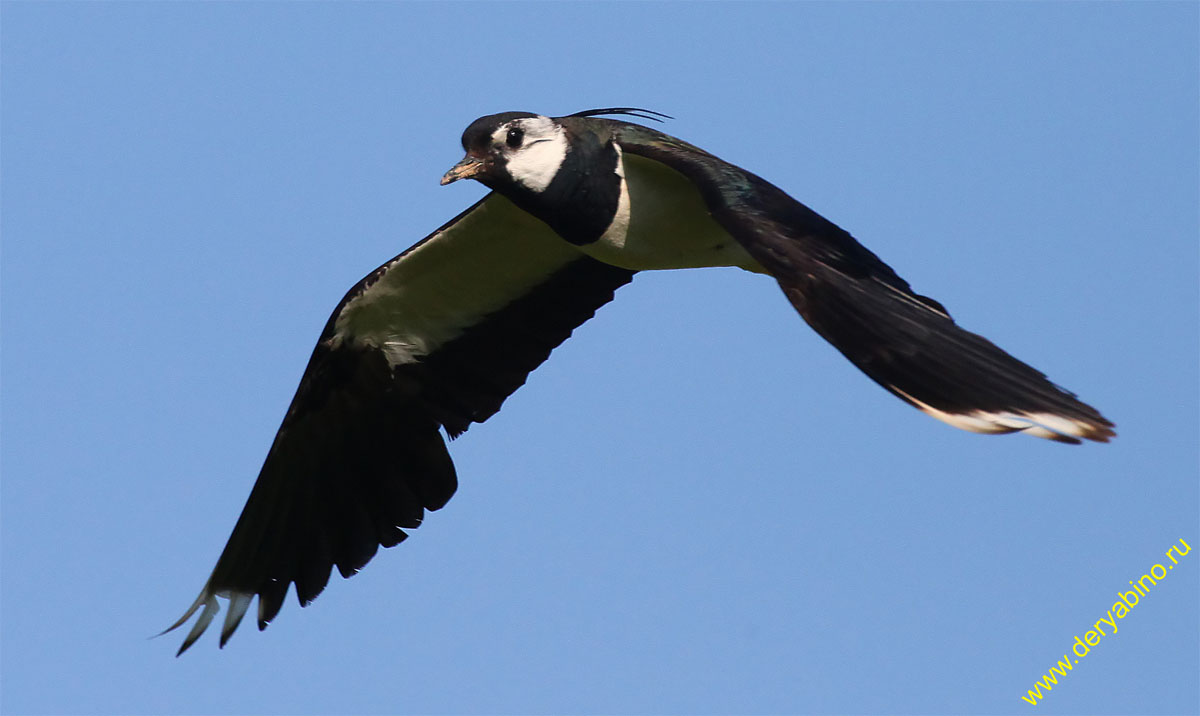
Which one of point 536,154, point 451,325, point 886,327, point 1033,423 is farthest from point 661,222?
point 1033,423

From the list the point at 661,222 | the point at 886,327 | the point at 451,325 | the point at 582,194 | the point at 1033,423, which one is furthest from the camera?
the point at 451,325

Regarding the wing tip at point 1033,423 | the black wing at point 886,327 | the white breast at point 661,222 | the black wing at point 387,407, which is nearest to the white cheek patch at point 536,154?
the white breast at point 661,222

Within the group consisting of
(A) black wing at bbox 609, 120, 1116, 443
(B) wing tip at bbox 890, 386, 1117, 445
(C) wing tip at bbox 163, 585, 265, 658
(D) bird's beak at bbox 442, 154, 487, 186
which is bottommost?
(C) wing tip at bbox 163, 585, 265, 658

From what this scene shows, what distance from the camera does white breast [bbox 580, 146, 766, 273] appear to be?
795 cm

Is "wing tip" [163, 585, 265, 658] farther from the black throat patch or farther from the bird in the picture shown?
the black throat patch

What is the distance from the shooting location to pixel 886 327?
18.9ft

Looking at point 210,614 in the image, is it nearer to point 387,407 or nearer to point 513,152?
point 387,407

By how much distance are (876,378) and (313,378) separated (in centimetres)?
429

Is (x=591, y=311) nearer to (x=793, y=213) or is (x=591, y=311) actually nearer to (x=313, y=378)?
(x=313, y=378)

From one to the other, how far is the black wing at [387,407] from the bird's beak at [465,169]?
3.97 ft

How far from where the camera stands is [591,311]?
29.1 ft

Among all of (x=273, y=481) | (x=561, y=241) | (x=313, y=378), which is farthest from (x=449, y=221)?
(x=273, y=481)

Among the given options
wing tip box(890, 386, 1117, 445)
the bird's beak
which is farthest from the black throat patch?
wing tip box(890, 386, 1117, 445)

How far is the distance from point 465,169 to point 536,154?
36cm
